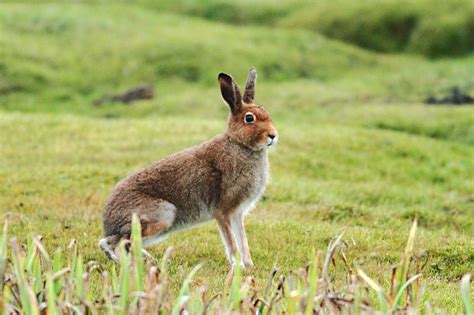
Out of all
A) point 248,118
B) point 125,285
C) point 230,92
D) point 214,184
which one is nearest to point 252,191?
point 214,184

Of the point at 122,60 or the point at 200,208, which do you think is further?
the point at 122,60

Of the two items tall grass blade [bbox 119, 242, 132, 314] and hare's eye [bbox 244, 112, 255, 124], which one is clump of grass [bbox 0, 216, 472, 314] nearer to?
tall grass blade [bbox 119, 242, 132, 314]

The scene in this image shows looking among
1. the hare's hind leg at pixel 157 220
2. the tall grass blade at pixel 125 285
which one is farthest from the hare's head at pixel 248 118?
the tall grass blade at pixel 125 285

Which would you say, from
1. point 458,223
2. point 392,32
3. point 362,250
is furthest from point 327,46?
point 362,250

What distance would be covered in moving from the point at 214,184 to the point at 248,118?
3.08 ft

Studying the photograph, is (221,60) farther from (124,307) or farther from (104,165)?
(124,307)

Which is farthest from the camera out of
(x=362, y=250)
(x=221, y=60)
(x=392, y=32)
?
(x=392, y=32)

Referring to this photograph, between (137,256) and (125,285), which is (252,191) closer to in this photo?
(137,256)

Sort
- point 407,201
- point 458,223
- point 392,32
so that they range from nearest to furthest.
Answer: point 458,223, point 407,201, point 392,32

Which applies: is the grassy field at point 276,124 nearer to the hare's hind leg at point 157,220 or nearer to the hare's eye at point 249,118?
the hare's hind leg at point 157,220

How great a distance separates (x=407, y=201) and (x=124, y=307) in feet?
39.4

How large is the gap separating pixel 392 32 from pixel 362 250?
40.3m

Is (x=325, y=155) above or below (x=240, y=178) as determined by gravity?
below

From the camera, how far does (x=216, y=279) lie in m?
8.92
